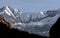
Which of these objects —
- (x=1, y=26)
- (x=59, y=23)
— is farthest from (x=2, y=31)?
(x=59, y=23)

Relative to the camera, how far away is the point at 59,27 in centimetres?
7950

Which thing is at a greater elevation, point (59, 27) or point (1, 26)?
point (1, 26)

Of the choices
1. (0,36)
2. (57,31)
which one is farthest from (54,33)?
(0,36)

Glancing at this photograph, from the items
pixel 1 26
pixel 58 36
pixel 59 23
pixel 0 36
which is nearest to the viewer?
pixel 58 36

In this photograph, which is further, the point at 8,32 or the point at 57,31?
the point at 8,32

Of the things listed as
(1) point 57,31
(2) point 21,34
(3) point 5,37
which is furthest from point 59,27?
(2) point 21,34

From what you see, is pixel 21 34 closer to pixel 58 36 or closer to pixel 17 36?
pixel 17 36

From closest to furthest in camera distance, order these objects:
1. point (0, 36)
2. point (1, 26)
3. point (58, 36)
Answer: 1. point (58, 36)
2. point (0, 36)
3. point (1, 26)

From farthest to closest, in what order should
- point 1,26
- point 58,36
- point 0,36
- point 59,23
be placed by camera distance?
point 1,26 → point 0,36 → point 59,23 → point 58,36

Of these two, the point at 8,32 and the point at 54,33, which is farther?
the point at 8,32

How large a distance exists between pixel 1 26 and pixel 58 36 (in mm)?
39389

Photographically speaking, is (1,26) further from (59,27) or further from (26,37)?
(59,27)

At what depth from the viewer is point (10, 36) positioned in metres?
110

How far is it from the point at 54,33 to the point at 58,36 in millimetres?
2666
